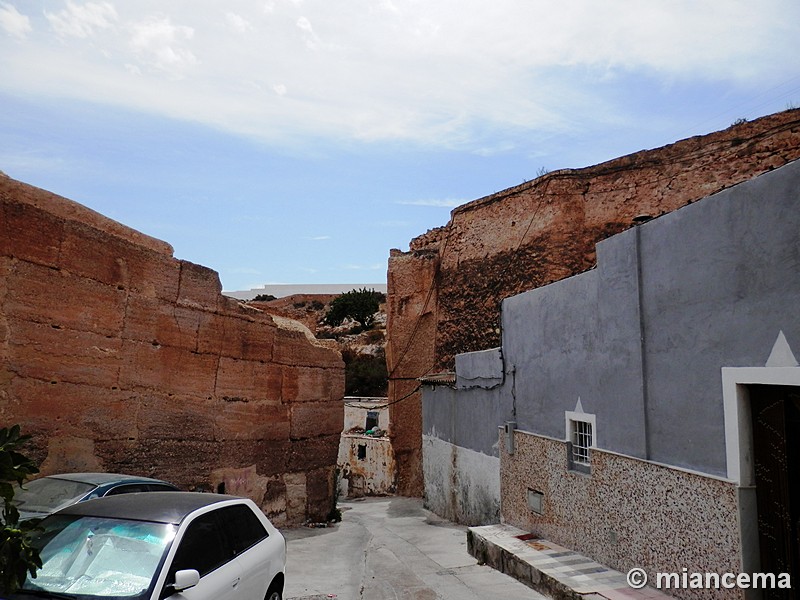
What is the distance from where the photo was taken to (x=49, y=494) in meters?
5.42

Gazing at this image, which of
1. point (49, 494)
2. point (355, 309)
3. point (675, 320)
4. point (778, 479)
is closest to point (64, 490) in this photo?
point (49, 494)

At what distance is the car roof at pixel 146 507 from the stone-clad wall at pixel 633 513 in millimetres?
4070

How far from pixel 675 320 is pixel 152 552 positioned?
195 inches

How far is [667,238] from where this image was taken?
620 cm

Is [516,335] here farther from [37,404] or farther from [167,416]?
[37,404]

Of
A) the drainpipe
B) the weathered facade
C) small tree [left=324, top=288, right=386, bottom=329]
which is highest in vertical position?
small tree [left=324, top=288, right=386, bottom=329]

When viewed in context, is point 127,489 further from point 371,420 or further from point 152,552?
point 371,420

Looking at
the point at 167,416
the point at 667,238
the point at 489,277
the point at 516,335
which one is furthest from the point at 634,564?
the point at 489,277

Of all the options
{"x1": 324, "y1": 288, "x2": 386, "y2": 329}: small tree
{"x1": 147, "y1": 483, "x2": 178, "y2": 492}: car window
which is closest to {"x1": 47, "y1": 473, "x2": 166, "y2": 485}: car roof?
{"x1": 147, "y1": 483, "x2": 178, "y2": 492}: car window

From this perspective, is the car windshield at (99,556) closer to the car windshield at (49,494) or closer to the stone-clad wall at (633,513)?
the car windshield at (49,494)

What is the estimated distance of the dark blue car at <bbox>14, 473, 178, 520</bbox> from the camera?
519 cm

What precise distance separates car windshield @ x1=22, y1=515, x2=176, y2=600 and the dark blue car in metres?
1.29

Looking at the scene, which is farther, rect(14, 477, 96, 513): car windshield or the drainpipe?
the drainpipe

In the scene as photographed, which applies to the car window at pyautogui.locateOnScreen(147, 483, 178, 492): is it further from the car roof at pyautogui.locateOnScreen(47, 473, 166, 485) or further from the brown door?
the brown door
